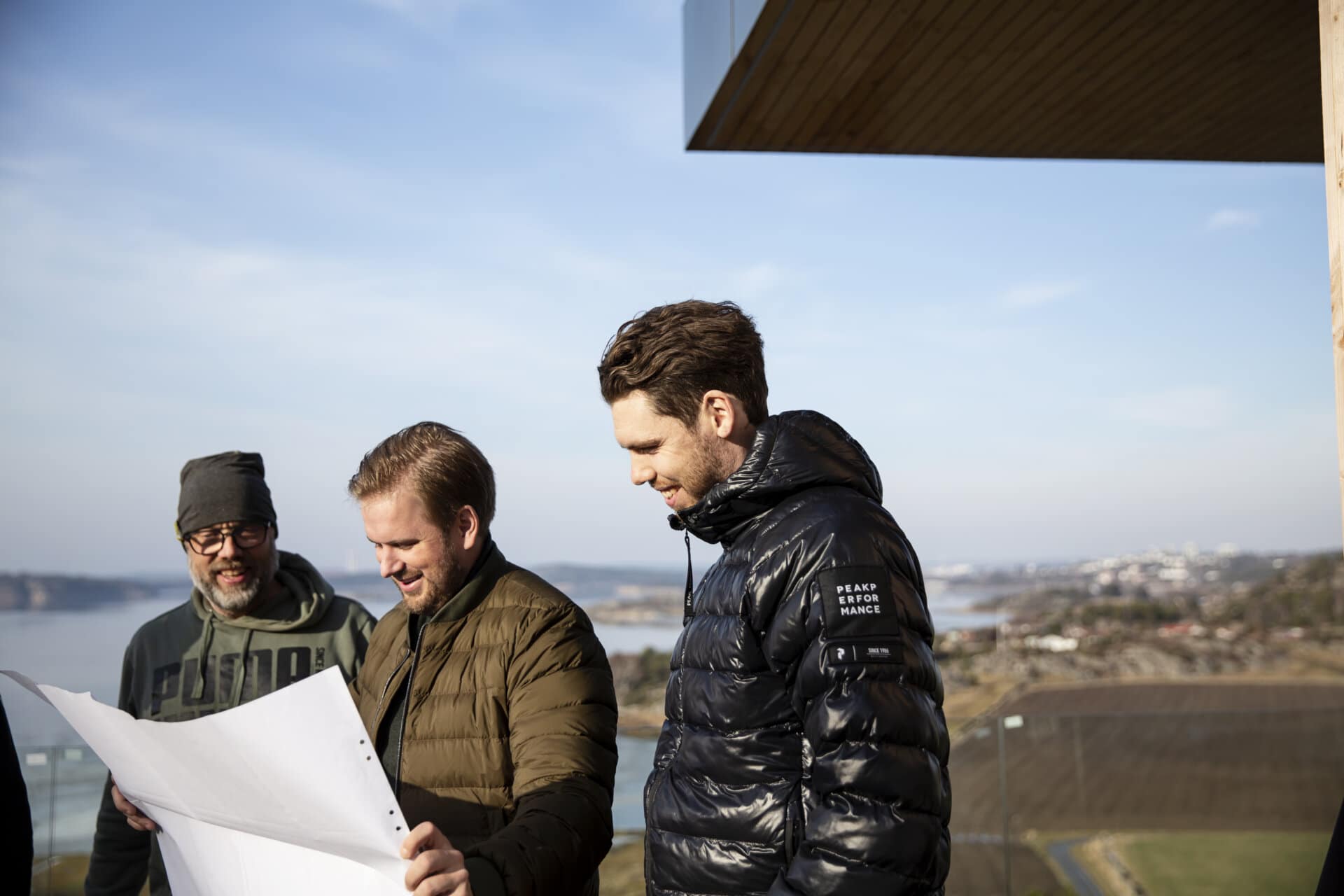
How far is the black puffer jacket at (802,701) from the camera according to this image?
1.44 metres

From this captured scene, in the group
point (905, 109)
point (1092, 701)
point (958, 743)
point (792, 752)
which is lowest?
point (1092, 701)

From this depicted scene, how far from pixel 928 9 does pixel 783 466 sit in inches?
109

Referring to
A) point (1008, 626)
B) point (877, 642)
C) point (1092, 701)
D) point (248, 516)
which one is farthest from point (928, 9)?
point (1008, 626)

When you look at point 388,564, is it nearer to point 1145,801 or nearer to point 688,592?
point 688,592

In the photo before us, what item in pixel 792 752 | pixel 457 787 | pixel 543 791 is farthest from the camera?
pixel 457 787

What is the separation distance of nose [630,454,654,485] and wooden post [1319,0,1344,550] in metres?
1.29

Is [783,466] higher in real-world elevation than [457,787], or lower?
higher

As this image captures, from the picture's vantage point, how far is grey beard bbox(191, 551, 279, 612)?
2.95 meters

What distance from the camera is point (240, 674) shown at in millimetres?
2936

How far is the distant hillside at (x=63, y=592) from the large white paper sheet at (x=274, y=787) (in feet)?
55.6

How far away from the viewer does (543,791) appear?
179cm

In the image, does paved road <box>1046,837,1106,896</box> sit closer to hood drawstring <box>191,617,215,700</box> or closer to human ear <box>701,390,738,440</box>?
hood drawstring <box>191,617,215,700</box>

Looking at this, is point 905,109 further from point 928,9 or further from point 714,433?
point 714,433

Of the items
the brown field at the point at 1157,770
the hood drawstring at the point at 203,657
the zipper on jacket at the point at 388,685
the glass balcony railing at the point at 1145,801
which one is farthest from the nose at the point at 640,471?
the brown field at the point at 1157,770
